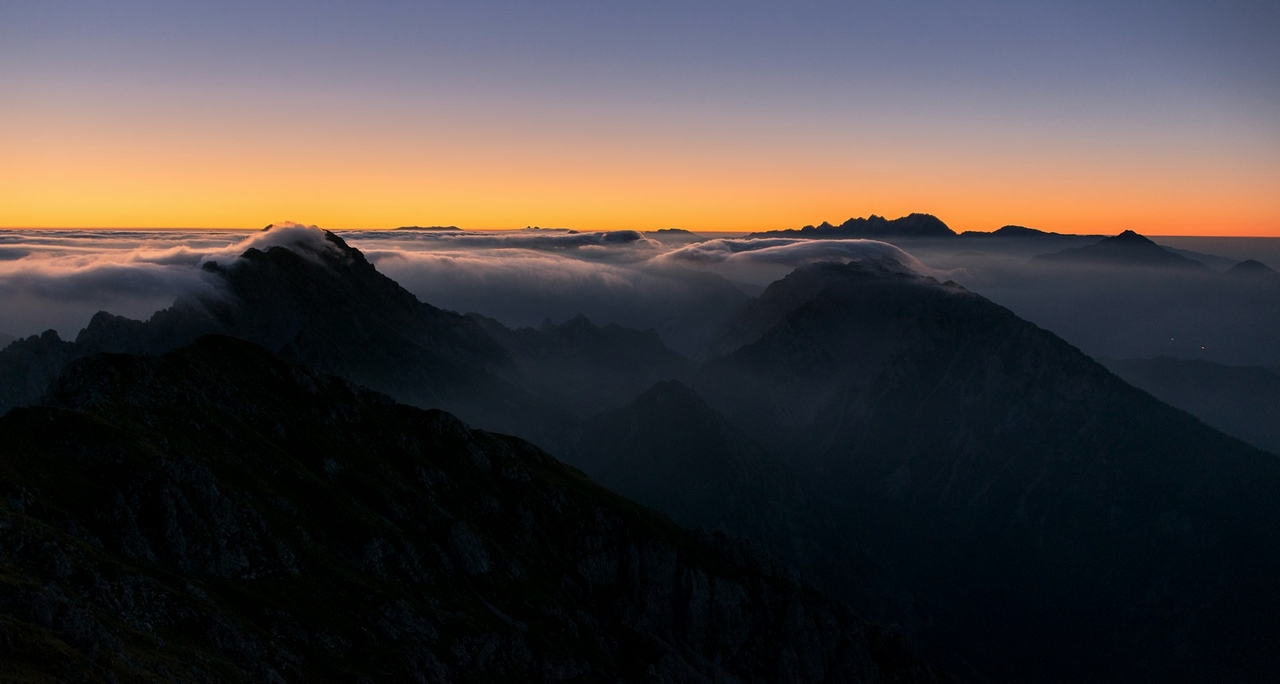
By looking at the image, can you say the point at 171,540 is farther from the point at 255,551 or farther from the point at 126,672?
the point at 126,672

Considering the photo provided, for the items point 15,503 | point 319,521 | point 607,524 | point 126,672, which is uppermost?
point 15,503

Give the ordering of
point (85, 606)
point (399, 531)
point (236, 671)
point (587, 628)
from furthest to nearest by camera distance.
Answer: point (587, 628)
point (399, 531)
point (236, 671)
point (85, 606)

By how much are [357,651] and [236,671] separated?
21.3 meters

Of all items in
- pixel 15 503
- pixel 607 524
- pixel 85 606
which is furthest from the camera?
pixel 607 524

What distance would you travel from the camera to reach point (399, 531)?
12056cm

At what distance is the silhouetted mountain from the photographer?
71.1 meters

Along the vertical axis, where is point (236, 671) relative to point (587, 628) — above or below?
above

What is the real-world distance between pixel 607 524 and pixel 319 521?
65.6 meters

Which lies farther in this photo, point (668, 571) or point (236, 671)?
point (668, 571)

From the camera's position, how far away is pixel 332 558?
10406 cm

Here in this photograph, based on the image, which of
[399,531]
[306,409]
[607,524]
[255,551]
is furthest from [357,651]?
[607,524]

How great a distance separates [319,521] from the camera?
110 metres

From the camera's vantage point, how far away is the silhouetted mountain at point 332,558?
2800 inches

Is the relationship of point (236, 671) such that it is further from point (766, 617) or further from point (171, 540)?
point (766, 617)
